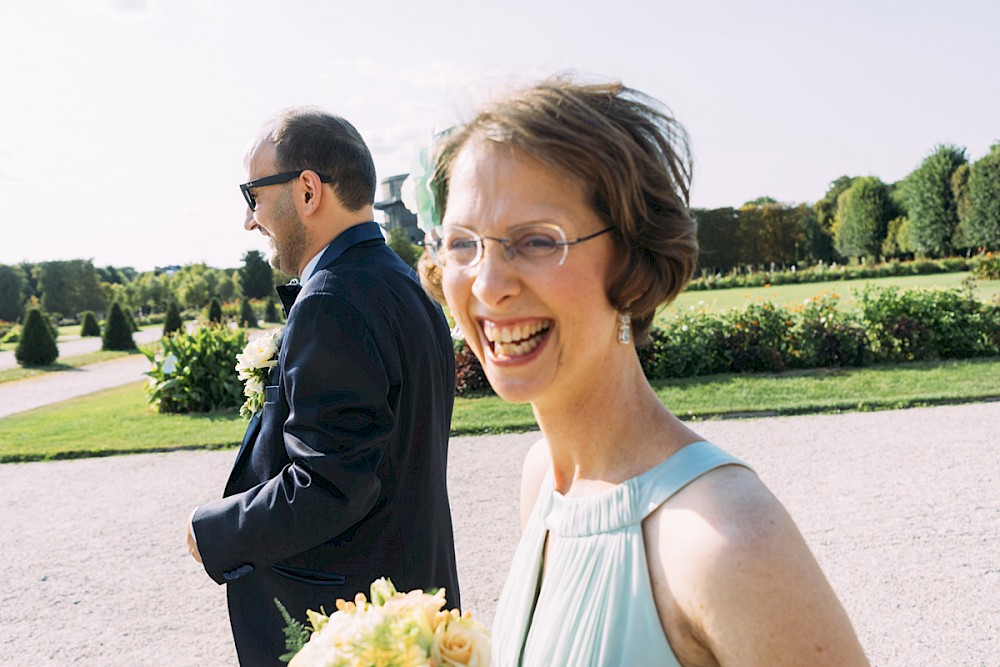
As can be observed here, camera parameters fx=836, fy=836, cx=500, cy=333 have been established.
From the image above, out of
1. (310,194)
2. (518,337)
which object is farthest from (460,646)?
(310,194)

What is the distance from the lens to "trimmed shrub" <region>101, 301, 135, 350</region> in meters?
28.4

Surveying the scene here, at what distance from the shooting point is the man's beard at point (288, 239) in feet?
8.84

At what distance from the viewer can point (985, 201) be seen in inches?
1957

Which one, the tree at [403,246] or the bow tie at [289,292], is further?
the tree at [403,246]

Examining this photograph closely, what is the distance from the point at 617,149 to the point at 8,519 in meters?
8.20

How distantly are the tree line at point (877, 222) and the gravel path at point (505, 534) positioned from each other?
3966 centimetres

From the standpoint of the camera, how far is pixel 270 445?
2482mm

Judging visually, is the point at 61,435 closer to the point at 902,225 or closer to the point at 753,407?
the point at 753,407

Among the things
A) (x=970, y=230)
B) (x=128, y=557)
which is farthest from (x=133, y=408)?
(x=970, y=230)

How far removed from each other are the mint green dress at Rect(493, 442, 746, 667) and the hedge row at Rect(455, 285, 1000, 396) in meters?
11.4

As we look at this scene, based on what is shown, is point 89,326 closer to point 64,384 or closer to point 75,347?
point 75,347

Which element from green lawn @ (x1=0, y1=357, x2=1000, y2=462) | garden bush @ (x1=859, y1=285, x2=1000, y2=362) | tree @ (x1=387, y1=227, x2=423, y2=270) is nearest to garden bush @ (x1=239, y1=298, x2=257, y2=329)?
tree @ (x1=387, y1=227, x2=423, y2=270)

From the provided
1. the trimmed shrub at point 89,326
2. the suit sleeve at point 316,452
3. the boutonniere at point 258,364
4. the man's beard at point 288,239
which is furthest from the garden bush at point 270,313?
the suit sleeve at point 316,452

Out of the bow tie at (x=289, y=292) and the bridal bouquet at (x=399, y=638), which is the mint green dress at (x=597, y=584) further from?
the bow tie at (x=289, y=292)
